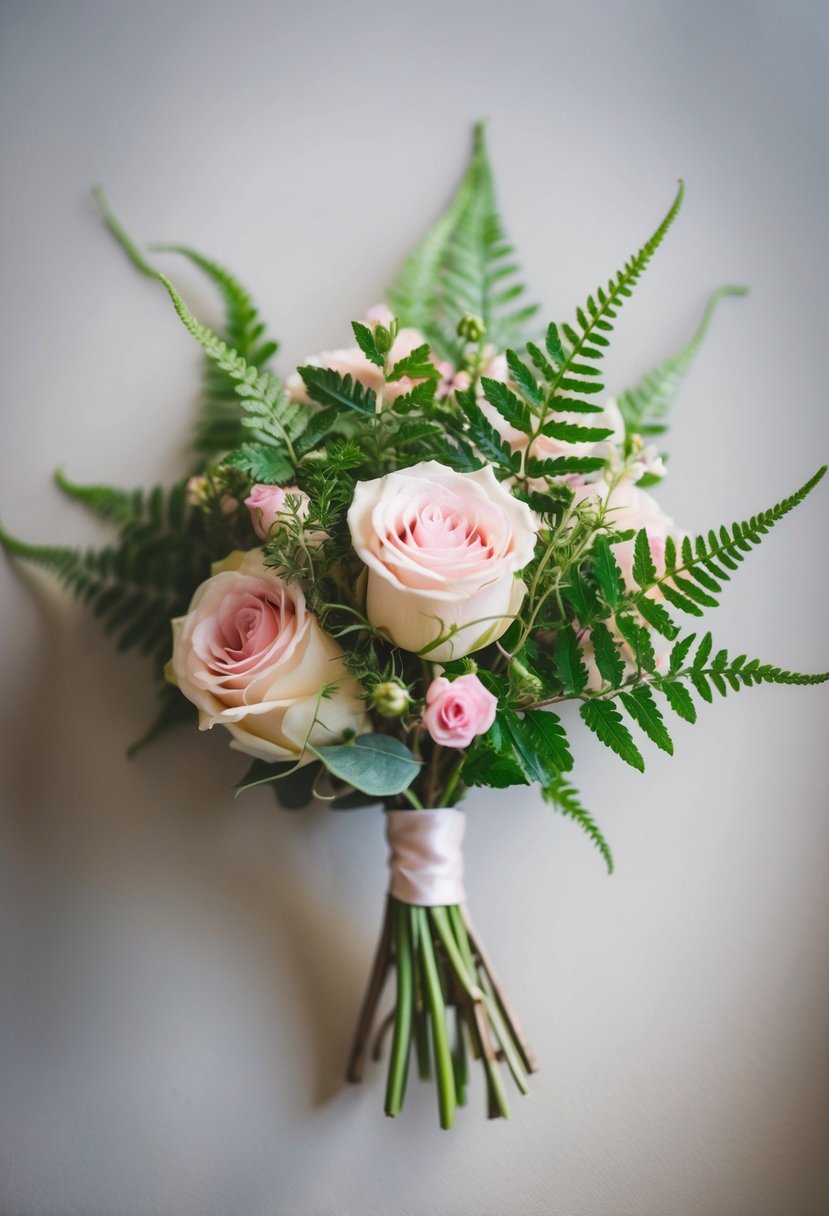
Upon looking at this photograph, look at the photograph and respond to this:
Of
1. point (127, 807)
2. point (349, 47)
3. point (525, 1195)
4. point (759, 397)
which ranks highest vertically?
point (349, 47)

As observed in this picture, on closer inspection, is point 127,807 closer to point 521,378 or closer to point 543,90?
point 521,378

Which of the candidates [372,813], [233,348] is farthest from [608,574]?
[233,348]

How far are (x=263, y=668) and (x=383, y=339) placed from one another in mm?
323

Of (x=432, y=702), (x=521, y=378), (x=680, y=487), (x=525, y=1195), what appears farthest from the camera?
(x=680, y=487)

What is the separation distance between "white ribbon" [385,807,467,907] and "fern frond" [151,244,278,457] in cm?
53

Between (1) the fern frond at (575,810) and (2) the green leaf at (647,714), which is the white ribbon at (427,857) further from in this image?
(2) the green leaf at (647,714)

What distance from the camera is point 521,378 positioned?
31.7 inches

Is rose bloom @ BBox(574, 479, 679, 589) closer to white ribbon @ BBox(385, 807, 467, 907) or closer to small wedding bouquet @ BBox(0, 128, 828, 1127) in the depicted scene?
small wedding bouquet @ BBox(0, 128, 828, 1127)

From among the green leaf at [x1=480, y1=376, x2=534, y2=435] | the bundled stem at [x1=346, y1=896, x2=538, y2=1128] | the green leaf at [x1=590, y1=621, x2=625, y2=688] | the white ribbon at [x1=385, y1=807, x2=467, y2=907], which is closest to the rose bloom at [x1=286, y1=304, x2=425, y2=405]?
the green leaf at [x1=480, y1=376, x2=534, y2=435]

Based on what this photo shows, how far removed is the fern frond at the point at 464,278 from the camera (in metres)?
1.05

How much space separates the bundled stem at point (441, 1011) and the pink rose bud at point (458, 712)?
1.04ft

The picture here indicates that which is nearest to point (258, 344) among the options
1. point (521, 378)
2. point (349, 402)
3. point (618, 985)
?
point (349, 402)

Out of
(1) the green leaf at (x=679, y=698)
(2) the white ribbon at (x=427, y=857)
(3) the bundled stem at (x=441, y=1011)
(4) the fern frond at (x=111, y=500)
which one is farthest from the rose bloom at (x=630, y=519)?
(4) the fern frond at (x=111, y=500)

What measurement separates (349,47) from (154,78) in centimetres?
28
